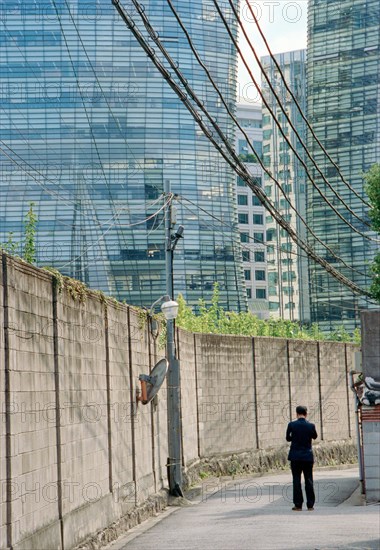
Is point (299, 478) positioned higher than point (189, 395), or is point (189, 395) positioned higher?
point (189, 395)

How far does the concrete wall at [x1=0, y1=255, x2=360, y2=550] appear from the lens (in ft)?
34.5

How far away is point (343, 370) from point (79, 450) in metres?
22.1

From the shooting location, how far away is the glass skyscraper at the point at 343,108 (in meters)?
136

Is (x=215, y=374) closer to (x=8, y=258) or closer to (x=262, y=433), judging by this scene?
(x=262, y=433)

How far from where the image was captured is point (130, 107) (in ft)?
361

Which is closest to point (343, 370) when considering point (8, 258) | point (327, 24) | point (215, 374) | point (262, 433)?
point (262, 433)

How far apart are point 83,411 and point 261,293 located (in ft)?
488

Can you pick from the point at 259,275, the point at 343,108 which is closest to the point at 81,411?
the point at 343,108

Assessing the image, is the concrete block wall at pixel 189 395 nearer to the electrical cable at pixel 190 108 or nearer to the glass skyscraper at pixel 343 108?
the electrical cable at pixel 190 108

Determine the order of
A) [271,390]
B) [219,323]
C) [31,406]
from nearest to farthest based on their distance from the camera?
1. [31,406]
2. [271,390]
3. [219,323]

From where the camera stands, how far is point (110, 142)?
113625mm

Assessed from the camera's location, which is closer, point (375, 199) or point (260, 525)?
point (260, 525)

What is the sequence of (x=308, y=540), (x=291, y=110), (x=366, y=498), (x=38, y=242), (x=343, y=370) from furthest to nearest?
(x=291, y=110)
(x=38, y=242)
(x=343, y=370)
(x=366, y=498)
(x=308, y=540)

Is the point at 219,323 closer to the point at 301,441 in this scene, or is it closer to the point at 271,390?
the point at 271,390
